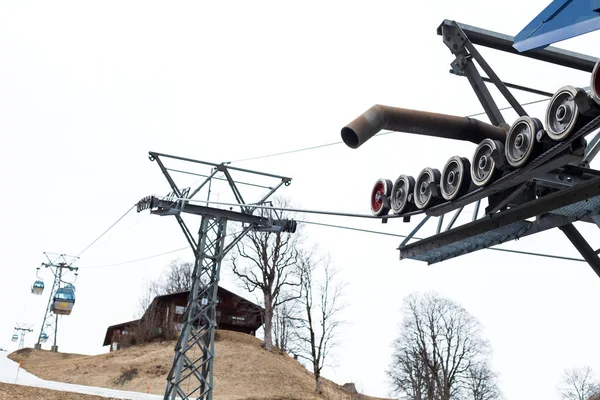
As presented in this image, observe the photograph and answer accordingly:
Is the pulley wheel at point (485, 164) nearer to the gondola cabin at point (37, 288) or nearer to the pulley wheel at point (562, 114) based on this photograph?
the pulley wheel at point (562, 114)

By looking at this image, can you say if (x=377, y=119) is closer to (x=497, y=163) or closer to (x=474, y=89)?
(x=497, y=163)

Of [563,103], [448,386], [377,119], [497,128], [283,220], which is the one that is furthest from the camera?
[448,386]

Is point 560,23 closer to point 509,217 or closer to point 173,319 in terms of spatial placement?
point 509,217

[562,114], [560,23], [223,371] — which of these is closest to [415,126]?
[562,114]

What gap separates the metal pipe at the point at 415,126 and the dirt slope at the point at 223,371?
93.4 ft

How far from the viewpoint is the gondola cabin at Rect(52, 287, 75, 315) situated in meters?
45.2

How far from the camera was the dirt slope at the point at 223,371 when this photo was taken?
37.3 meters

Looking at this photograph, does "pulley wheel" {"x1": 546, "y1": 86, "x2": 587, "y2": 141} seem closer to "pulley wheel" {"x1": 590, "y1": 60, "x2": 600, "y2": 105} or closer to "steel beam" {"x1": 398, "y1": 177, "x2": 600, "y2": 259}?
"pulley wheel" {"x1": 590, "y1": 60, "x2": 600, "y2": 105}

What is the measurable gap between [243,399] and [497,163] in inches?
1125

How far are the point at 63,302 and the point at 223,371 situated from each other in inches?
535

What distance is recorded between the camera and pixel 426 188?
941cm

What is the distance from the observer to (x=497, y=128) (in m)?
9.12

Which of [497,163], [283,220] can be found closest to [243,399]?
[283,220]

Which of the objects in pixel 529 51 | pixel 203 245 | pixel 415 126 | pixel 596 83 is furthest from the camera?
pixel 203 245
